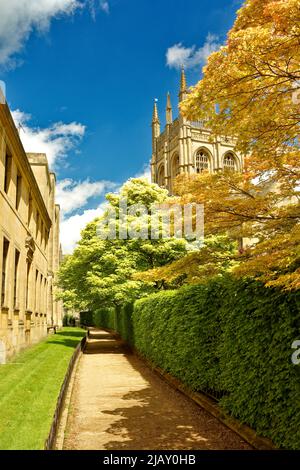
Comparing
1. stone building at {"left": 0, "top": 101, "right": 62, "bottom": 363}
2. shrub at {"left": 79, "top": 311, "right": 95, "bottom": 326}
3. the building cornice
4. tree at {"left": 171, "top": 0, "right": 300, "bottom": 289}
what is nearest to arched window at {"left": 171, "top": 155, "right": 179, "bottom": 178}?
shrub at {"left": 79, "top": 311, "right": 95, "bottom": 326}

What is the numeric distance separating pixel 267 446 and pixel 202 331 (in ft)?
12.6

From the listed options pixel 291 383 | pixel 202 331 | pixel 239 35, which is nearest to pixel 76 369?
pixel 202 331

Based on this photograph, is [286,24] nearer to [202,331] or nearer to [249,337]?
[249,337]

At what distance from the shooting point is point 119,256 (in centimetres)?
2386

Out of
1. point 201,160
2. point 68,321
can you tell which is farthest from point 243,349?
point 201,160

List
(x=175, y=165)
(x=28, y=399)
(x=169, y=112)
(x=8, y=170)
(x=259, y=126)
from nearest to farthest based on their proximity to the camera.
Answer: (x=259, y=126), (x=28, y=399), (x=8, y=170), (x=175, y=165), (x=169, y=112)

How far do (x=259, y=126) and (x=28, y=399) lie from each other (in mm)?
7783

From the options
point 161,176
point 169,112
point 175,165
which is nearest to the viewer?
point 175,165

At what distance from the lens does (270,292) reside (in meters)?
6.37

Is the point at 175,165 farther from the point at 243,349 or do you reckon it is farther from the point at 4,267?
the point at 243,349

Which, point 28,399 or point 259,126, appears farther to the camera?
point 28,399
